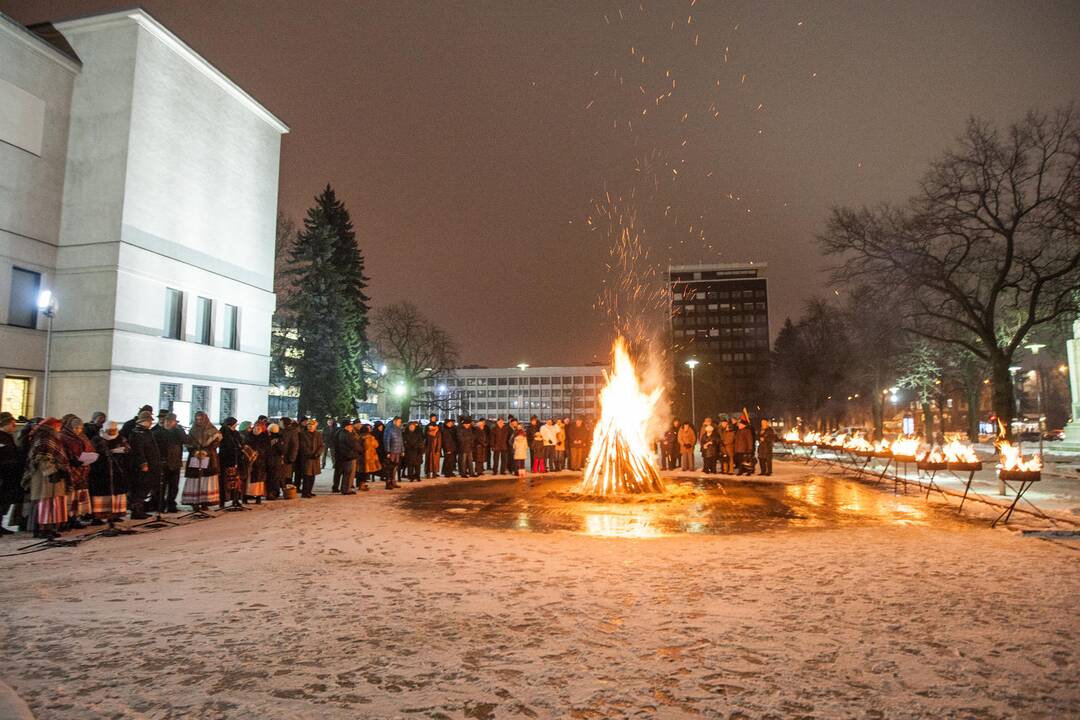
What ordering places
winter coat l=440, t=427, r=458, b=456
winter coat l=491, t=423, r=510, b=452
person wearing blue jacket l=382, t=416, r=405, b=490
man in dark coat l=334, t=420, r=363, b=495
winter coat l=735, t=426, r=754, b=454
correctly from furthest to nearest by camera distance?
winter coat l=735, t=426, r=754, b=454 → winter coat l=491, t=423, r=510, b=452 → winter coat l=440, t=427, r=458, b=456 → person wearing blue jacket l=382, t=416, r=405, b=490 → man in dark coat l=334, t=420, r=363, b=495

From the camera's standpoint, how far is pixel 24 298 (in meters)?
23.3

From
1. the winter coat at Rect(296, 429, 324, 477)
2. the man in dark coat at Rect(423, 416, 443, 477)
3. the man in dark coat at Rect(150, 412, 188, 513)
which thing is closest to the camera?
the man in dark coat at Rect(150, 412, 188, 513)

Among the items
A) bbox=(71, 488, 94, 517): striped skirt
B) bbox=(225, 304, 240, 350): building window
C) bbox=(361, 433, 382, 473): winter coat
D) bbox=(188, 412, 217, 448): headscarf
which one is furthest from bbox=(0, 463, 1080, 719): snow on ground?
bbox=(225, 304, 240, 350): building window

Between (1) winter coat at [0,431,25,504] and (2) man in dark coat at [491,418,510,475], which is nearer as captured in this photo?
(1) winter coat at [0,431,25,504]

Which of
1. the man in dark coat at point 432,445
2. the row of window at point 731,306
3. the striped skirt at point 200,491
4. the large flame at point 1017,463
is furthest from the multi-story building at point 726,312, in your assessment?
the striped skirt at point 200,491

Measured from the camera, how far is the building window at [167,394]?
25.2 m

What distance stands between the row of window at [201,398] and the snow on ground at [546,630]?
1835 cm

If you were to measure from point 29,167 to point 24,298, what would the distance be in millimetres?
4653

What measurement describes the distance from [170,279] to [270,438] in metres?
15.0

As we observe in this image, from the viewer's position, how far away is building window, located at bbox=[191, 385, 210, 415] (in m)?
27.3

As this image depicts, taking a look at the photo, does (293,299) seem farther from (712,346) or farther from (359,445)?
(712,346)

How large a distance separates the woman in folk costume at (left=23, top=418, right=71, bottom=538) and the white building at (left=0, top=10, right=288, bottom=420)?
15.1m

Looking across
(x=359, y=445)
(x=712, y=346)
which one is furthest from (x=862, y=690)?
(x=712, y=346)

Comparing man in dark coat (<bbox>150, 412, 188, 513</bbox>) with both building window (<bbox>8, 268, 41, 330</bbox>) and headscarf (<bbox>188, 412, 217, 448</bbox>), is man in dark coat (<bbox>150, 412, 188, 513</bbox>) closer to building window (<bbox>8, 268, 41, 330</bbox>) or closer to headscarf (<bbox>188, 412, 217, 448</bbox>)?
headscarf (<bbox>188, 412, 217, 448</bbox>)
